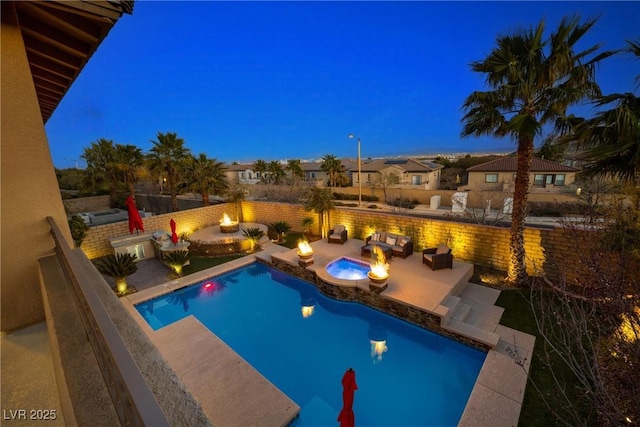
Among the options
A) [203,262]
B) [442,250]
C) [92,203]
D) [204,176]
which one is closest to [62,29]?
[203,262]

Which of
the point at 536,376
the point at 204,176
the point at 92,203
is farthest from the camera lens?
the point at 92,203

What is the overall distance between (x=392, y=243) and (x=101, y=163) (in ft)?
81.5

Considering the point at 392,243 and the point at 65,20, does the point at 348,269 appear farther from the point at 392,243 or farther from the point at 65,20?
the point at 65,20

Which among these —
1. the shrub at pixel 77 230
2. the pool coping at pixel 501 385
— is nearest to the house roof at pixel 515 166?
the pool coping at pixel 501 385

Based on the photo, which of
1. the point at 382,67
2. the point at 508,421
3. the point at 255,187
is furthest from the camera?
the point at 382,67

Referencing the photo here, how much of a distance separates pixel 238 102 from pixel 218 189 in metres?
88.5

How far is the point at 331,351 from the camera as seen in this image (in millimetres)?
7379

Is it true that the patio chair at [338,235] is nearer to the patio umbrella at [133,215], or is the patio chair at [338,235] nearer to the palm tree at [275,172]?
the patio umbrella at [133,215]

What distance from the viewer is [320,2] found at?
25672 millimetres

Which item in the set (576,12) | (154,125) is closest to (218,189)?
(576,12)

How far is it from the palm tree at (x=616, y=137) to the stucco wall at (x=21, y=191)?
10.2 m

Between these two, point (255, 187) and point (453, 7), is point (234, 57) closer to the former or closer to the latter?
point (255, 187)

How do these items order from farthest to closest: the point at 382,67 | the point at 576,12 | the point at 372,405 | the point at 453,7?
1. the point at 382,67
2. the point at 453,7
3. the point at 576,12
4. the point at 372,405

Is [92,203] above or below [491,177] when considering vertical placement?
below
